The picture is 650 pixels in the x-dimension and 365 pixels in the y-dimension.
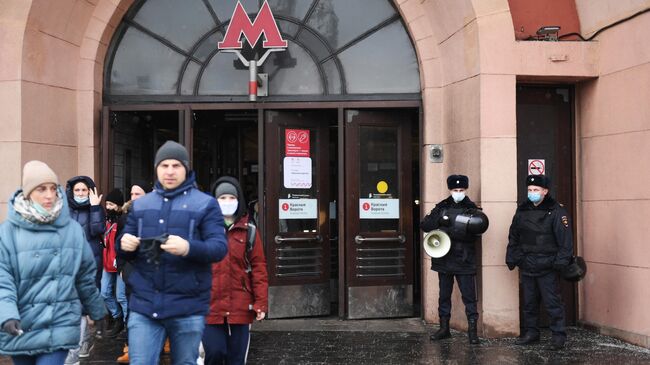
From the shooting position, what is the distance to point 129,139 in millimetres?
9906

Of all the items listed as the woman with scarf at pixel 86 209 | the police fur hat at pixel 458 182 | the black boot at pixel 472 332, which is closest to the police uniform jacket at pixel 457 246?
the police fur hat at pixel 458 182

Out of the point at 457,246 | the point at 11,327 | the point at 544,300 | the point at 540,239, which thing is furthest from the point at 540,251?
the point at 11,327

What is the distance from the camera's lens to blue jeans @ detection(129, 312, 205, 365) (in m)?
4.13

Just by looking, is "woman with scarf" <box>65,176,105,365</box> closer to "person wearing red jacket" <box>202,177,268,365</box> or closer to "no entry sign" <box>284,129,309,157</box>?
"person wearing red jacket" <box>202,177,268,365</box>

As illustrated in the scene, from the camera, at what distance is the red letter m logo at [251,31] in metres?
8.98

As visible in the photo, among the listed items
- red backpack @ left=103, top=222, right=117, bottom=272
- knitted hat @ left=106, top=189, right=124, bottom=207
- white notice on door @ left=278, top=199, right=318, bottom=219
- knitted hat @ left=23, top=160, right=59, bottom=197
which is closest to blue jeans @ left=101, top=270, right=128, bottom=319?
red backpack @ left=103, top=222, right=117, bottom=272

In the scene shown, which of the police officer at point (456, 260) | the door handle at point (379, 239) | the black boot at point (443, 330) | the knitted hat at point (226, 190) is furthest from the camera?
the door handle at point (379, 239)

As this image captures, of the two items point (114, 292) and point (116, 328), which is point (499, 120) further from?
point (116, 328)

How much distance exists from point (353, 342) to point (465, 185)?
218cm

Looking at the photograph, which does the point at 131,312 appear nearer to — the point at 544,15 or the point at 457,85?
the point at 457,85

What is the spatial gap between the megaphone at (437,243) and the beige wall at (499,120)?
1.89 ft

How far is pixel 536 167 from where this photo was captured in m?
8.80

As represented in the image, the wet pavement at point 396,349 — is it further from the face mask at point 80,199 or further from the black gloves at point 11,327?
the black gloves at point 11,327

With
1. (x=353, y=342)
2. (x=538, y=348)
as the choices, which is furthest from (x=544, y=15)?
(x=353, y=342)
